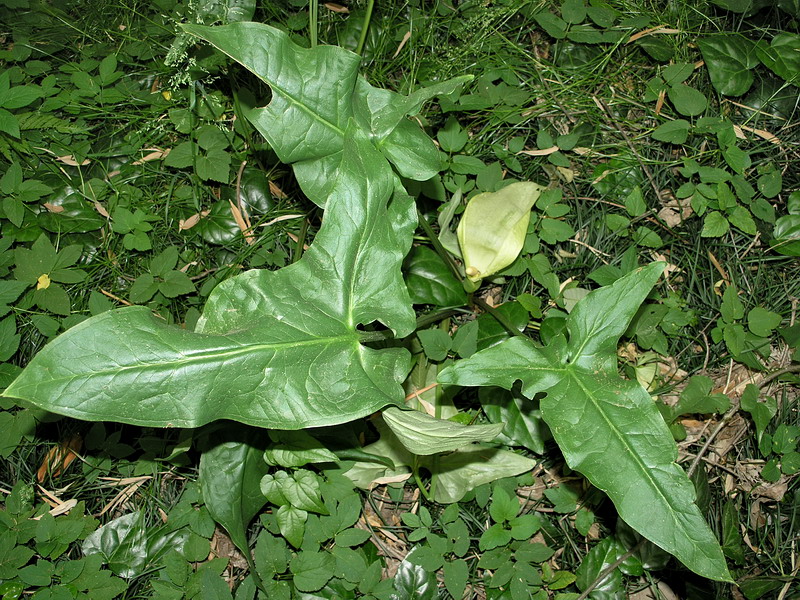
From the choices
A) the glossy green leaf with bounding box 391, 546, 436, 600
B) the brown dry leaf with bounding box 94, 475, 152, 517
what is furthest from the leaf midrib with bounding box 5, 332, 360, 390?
the brown dry leaf with bounding box 94, 475, 152, 517

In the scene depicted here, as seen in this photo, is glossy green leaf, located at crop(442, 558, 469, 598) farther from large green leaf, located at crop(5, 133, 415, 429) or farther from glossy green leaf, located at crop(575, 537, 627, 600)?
large green leaf, located at crop(5, 133, 415, 429)

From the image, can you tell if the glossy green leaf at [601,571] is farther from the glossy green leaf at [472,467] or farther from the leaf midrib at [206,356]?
the leaf midrib at [206,356]

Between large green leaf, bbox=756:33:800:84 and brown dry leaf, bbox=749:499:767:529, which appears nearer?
brown dry leaf, bbox=749:499:767:529

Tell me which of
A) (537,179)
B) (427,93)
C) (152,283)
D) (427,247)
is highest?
(427,93)

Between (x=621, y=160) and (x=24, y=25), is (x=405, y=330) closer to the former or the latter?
(x=621, y=160)

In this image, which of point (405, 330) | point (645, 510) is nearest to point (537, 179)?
point (405, 330)

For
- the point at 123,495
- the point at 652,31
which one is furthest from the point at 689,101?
the point at 123,495
